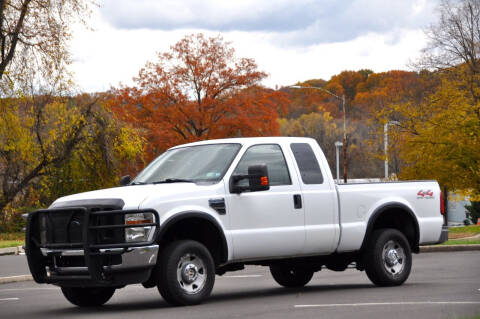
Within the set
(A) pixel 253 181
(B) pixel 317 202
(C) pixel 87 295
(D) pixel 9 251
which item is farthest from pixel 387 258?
(D) pixel 9 251

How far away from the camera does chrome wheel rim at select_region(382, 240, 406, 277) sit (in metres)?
13.5

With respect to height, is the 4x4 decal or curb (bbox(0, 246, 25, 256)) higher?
the 4x4 decal

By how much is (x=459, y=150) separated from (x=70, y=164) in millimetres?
15810

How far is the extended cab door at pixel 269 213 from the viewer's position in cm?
1173

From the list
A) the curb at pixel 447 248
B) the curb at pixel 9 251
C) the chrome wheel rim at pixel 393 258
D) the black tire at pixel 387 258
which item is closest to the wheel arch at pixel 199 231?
the black tire at pixel 387 258

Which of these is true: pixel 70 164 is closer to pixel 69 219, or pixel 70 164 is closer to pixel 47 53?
pixel 47 53

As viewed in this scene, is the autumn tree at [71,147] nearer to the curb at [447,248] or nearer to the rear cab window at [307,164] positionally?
the curb at [447,248]

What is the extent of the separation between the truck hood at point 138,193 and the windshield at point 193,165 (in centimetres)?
36

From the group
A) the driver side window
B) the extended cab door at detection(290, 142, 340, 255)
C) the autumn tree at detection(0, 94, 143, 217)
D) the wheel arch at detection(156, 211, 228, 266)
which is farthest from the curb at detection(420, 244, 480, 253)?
the autumn tree at detection(0, 94, 143, 217)

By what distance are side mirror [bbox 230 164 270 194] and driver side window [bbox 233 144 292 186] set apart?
0.31 m

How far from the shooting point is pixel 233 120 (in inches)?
2169

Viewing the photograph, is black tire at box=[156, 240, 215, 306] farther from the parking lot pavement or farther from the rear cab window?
the parking lot pavement

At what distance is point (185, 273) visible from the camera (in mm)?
11070

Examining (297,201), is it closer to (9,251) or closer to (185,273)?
(185,273)
